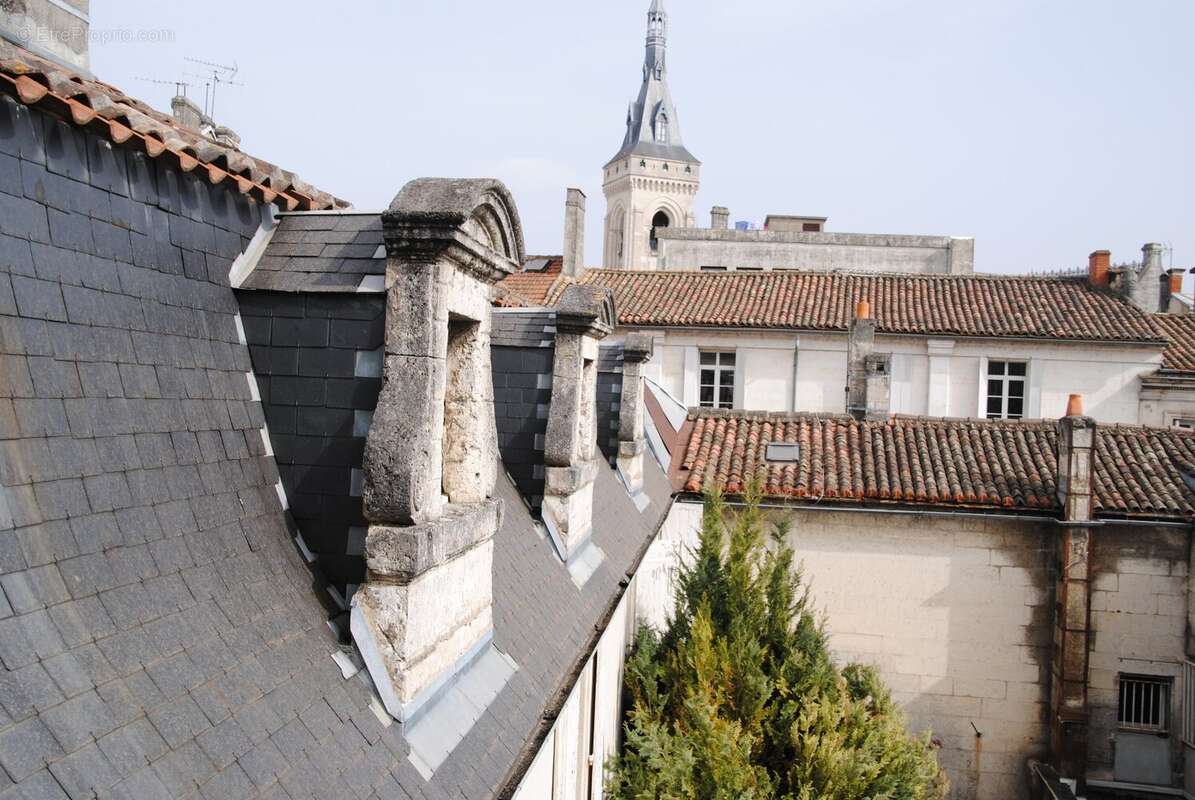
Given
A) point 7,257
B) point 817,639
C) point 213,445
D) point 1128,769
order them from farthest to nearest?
point 1128,769 < point 817,639 < point 213,445 < point 7,257

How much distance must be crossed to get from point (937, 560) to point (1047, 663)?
2.15 m

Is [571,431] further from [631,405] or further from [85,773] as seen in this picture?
[85,773]

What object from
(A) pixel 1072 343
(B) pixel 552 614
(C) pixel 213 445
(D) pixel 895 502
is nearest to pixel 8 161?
(C) pixel 213 445

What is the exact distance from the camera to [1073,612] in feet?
42.9

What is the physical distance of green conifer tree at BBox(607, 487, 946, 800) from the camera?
7.79 m

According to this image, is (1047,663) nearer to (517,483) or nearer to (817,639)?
(817,639)

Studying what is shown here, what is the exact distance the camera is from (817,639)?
33.3 feet

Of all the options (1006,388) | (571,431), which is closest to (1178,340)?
(1006,388)

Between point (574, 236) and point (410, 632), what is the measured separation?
2285 centimetres

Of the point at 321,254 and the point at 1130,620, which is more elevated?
the point at 321,254

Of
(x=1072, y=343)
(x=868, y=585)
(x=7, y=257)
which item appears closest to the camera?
(x=7, y=257)

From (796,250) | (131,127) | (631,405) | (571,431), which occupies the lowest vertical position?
(571,431)

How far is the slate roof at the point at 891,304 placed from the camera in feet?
72.9

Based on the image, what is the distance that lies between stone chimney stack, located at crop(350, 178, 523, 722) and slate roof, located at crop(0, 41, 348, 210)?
2.07ft
